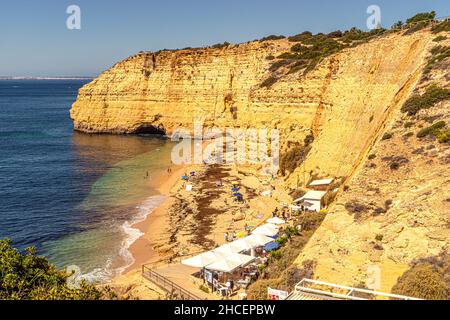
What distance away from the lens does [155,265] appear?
857 inches

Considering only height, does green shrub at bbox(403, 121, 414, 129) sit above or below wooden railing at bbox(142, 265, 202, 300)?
above

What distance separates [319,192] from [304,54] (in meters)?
27.4

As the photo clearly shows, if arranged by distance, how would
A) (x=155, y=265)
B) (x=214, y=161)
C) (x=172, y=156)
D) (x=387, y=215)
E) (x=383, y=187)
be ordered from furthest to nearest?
1. (x=172, y=156)
2. (x=214, y=161)
3. (x=155, y=265)
4. (x=383, y=187)
5. (x=387, y=215)

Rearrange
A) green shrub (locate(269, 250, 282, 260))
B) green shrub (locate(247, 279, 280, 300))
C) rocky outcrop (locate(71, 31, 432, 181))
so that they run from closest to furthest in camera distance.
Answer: green shrub (locate(247, 279, 280, 300)), green shrub (locate(269, 250, 282, 260)), rocky outcrop (locate(71, 31, 432, 181))

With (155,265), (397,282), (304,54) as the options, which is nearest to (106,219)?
(155,265)

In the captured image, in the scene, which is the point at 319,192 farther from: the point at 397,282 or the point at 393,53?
the point at 397,282

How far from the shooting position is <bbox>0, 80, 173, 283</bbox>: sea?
82.8 feet

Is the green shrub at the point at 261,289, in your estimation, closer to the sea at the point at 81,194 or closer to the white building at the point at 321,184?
the sea at the point at 81,194

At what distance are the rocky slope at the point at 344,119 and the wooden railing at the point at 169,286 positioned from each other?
4913mm

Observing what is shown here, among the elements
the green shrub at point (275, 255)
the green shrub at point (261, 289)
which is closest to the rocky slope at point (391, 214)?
the green shrub at point (261, 289)

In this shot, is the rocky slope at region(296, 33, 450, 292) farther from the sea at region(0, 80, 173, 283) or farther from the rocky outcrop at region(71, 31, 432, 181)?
the sea at region(0, 80, 173, 283)

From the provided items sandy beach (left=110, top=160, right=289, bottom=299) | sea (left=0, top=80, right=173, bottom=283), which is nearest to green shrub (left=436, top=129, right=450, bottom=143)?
sandy beach (left=110, top=160, right=289, bottom=299)

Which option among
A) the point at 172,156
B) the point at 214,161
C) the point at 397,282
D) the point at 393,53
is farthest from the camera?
the point at 172,156

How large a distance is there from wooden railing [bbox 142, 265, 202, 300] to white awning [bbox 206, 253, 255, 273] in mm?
2182
